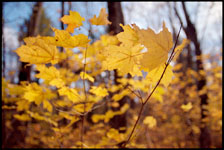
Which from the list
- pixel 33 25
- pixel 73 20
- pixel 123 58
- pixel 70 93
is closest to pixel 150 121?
pixel 70 93

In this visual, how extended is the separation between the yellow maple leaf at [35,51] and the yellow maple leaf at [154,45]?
0.47m

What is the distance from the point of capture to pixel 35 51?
29.2 inches

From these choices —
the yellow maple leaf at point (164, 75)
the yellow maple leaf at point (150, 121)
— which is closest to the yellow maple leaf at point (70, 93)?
the yellow maple leaf at point (164, 75)

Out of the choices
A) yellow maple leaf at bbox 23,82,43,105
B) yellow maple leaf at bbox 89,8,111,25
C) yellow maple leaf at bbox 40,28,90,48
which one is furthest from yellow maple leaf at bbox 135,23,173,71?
yellow maple leaf at bbox 23,82,43,105

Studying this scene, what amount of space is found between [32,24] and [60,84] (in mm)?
3058

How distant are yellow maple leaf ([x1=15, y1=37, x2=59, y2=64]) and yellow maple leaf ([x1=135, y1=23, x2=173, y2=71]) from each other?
47 centimetres

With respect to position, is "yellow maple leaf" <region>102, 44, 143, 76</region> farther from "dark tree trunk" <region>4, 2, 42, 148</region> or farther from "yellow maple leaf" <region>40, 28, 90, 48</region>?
"dark tree trunk" <region>4, 2, 42, 148</region>

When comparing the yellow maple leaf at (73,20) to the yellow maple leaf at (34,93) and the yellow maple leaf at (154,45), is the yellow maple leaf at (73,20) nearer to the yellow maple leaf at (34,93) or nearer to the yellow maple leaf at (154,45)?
the yellow maple leaf at (154,45)

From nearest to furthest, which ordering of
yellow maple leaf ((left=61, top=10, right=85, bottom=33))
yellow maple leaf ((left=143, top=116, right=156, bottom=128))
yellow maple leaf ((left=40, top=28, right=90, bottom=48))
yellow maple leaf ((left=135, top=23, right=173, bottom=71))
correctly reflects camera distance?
yellow maple leaf ((left=135, top=23, right=173, bottom=71))
yellow maple leaf ((left=40, top=28, right=90, bottom=48))
yellow maple leaf ((left=61, top=10, right=85, bottom=33))
yellow maple leaf ((left=143, top=116, right=156, bottom=128))

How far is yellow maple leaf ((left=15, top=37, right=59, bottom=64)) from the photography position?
0.72 m

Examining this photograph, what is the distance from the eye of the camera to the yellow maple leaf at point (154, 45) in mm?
541

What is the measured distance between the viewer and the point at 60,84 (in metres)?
1.04

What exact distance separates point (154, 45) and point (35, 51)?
577 mm

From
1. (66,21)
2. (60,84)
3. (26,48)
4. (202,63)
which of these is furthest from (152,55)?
(202,63)
